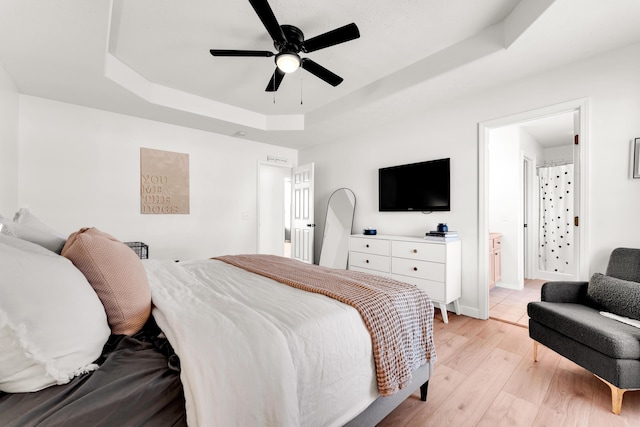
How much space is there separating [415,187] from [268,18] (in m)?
2.50

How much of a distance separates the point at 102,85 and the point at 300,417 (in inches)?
133

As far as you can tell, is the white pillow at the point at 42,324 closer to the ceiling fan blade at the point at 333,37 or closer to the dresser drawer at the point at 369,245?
the ceiling fan blade at the point at 333,37

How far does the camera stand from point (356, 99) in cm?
329

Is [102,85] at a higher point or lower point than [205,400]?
higher

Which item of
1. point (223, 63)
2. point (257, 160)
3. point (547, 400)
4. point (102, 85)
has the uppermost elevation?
point (223, 63)

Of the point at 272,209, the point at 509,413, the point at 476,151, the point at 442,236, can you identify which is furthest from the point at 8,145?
the point at 476,151

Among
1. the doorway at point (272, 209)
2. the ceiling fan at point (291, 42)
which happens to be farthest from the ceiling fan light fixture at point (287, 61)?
the doorway at point (272, 209)

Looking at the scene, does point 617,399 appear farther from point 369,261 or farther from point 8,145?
point 8,145

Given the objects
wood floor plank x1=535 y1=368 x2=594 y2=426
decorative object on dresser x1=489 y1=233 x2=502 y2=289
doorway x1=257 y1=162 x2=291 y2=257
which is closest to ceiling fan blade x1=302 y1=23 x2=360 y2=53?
wood floor plank x1=535 y1=368 x2=594 y2=426

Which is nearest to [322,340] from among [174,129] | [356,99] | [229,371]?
[229,371]

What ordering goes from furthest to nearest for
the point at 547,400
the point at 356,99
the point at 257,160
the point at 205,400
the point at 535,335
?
the point at 257,160, the point at 356,99, the point at 535,335, the point at 547,400, the point at 205,400

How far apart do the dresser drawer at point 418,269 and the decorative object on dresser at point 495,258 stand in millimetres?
1378

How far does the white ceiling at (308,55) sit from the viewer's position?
1.87 metres

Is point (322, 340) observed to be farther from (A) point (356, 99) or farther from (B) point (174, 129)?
(B) point (174, 129)
